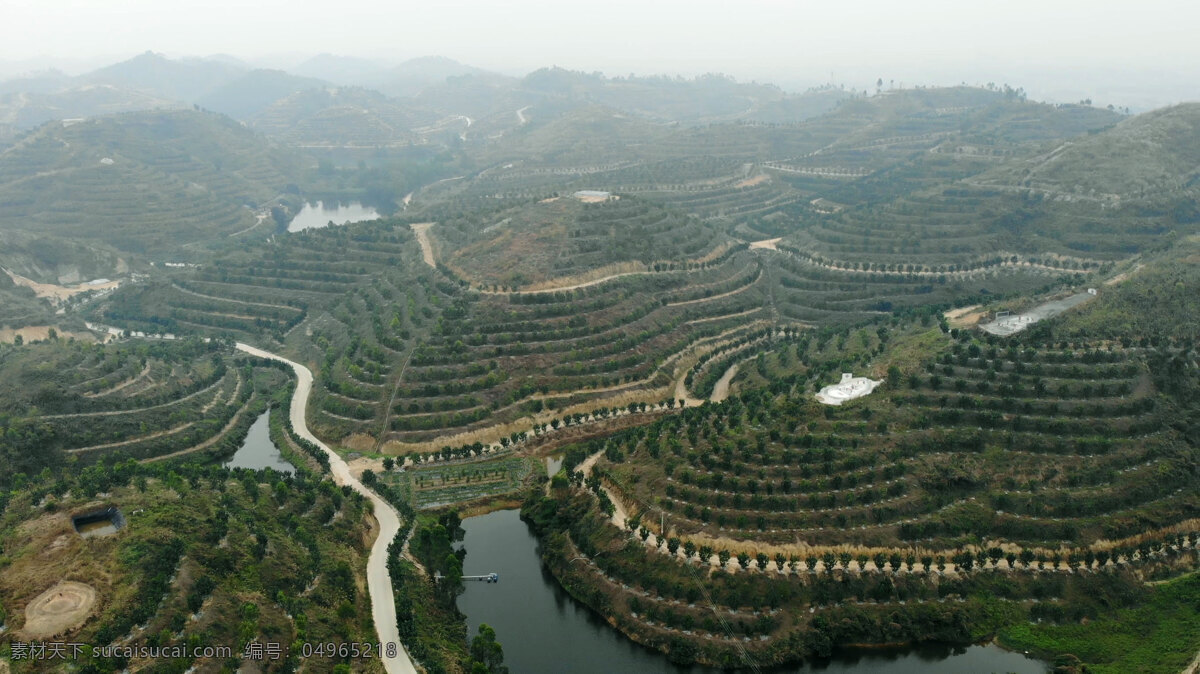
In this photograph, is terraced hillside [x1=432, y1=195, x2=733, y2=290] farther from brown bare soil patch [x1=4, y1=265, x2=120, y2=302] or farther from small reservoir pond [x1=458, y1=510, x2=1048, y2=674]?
brown bare soil patch [x1=4, y1=265, x2=120, y2=302]

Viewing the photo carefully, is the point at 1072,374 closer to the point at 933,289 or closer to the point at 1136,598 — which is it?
the point at 1136,598

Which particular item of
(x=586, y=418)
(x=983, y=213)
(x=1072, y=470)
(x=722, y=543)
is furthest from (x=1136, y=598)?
(x=983, y=213)

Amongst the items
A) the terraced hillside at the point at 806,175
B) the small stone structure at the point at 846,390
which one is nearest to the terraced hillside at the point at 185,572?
the small stone structure at the point at 846,390

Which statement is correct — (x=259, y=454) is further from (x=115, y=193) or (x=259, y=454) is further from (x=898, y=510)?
(x=115, y=193)

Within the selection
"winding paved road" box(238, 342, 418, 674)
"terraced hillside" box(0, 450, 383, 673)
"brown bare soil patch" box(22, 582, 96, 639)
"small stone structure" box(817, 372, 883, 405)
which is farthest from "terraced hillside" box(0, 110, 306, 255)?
"small stone structure" box(817, 372, 883, 405)

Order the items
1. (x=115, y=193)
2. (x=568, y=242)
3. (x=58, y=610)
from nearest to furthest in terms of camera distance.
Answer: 1. (x=58, y=610)
2. (x=568, y=242)
3. (x=115, y=193)

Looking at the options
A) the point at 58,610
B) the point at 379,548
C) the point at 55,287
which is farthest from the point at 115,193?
the point at 58,610
